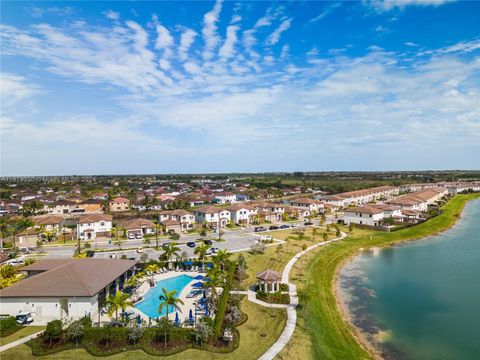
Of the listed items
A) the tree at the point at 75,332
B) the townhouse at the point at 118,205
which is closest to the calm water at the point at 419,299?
the tree at the point at 75,332

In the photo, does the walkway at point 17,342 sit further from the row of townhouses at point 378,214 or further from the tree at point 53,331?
the row of townhouses at point 378,214

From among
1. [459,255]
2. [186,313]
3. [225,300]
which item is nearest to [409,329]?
[225,300]

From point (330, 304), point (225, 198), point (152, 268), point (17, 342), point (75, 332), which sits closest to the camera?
point (75, 332)

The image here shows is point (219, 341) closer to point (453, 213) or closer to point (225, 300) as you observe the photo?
point (225, 300)

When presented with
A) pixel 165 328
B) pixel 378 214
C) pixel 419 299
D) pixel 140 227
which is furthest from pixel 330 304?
pixel 378 214

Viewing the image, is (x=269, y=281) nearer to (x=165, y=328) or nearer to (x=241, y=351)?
(x=241, y=351)

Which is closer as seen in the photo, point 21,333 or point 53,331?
point 53,331

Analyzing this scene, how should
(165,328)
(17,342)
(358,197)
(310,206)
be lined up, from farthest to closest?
(358,197) < (310,206) < (17,342) < (165,328)
